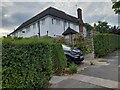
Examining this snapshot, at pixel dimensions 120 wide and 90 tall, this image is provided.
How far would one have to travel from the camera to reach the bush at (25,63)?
18.8 feet

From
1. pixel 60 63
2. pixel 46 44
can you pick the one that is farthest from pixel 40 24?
pixel 46 44

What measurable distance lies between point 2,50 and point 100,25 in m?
47.5

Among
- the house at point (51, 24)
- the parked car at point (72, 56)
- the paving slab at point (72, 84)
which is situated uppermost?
the house at point (51, 24)

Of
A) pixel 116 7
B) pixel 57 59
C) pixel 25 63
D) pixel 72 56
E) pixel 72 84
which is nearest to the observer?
pixel 25 63

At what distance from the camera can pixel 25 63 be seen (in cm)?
621

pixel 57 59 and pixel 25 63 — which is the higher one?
pixel 25 63

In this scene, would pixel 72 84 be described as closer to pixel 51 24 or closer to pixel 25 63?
pixel 25 63

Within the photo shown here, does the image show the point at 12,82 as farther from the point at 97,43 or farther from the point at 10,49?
the point at 97,43

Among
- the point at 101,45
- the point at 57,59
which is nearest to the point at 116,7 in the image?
the point at 101,45

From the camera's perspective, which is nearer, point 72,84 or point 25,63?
A: point 25,63

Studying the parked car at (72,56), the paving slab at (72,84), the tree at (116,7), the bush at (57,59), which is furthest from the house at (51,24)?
the paving slab at (72,84)

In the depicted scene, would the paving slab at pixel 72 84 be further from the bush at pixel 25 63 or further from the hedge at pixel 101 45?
the hedge at pixel 101 45

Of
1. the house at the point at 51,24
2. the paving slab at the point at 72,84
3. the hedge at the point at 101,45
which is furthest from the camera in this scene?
the house at the point at 51,24

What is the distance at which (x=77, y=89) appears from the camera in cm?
775
